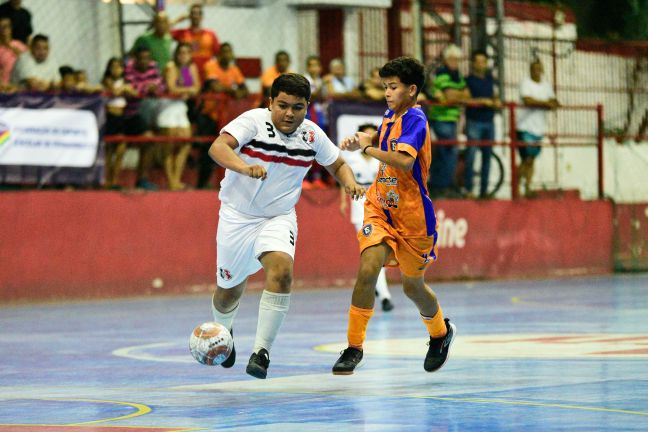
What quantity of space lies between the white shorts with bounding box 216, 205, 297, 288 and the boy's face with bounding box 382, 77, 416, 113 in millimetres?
1119

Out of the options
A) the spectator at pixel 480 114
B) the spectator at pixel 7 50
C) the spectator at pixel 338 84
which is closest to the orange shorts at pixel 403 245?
the spectator at pixel 7 50

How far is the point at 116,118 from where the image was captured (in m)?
20.2

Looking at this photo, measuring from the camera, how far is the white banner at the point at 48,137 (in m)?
19.1

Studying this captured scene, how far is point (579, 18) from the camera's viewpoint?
37.8 metres

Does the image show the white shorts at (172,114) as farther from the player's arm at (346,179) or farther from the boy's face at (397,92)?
the boy's face at (397,92)

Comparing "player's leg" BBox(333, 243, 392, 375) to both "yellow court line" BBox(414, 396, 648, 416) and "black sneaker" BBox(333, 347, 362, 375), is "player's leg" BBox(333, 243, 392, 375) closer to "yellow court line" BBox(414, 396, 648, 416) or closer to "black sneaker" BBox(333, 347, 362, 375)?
"black sneaker" BBox(333, 347, 362, 375)

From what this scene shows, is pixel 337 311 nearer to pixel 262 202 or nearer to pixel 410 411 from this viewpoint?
pixel 262 202

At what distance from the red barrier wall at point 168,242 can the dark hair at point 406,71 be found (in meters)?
10.1

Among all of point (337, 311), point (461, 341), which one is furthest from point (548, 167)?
point (461, 341)

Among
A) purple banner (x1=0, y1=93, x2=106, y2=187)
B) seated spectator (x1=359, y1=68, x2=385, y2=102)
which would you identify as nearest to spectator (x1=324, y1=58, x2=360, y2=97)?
seated spectator (x1=359, y1=68, x2=385, y2=102)

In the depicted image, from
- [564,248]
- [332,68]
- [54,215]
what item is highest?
[332,68]

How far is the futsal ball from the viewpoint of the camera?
10.1 m

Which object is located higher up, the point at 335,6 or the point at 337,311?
the point at 335,6

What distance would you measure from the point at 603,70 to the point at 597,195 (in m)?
4.44
